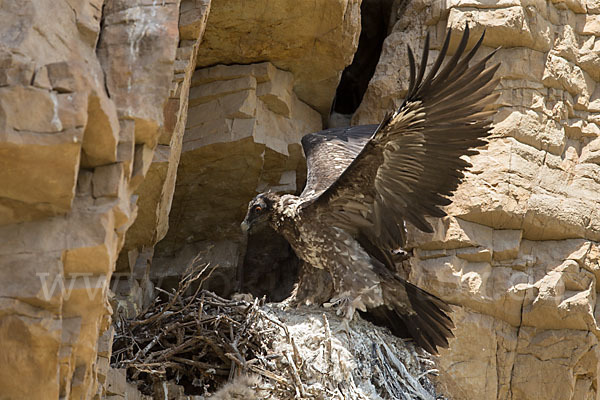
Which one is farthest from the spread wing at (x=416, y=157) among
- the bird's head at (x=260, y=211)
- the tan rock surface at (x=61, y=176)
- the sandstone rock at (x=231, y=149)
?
the tan rock surface at (x=61, y=176)

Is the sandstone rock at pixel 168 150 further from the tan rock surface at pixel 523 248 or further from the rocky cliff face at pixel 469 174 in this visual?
the tan rock surface at pixel 523 248

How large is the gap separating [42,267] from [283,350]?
2.27 m

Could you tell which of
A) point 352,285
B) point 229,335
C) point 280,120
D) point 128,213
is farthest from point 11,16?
point 280,120

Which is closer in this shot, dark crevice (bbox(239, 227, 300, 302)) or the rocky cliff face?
the rocky cliff face

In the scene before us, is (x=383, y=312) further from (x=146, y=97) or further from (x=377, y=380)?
(x=146, y=97)

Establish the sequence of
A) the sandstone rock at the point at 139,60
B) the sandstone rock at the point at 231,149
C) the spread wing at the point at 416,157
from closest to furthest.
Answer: the sandstone rock at the point at 139,60 → the spread wing at the point at 416,157 → the sandstone rock at the point at 231,149

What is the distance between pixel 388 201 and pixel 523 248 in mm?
1616

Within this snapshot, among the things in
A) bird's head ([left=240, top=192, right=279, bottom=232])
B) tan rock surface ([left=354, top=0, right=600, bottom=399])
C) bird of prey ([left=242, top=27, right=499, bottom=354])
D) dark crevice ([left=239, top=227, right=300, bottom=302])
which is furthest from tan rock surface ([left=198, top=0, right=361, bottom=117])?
dark crevice ([left=239, top=227, right=300, bottom=302])

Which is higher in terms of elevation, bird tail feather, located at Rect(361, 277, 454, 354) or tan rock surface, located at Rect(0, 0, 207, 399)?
tan rock surface, located at Rect(0, 0, 207, 399)

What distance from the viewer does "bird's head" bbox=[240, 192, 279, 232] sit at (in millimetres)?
6164

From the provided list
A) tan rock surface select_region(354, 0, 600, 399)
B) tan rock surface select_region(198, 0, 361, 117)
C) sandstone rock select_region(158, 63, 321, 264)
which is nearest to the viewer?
tan rock surface select_region(198, 0, 361, 117)

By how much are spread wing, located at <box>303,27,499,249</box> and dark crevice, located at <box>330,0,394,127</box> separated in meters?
2.61

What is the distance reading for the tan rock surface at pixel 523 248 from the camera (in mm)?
6531

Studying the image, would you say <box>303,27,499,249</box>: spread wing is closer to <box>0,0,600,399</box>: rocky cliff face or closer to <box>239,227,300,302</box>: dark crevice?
<box>0,0,600,399</box>: rocky cliff face
